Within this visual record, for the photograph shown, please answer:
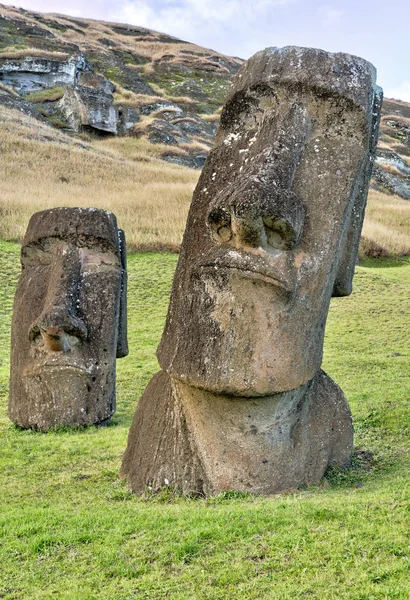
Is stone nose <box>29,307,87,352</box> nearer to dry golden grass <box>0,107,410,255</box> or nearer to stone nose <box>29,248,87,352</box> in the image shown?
stone nose <box>29,248,87,352</box>

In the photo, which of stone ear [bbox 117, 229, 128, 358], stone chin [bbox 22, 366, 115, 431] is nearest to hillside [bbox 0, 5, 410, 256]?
stone ear [bbox 117, 229, 128, 358]

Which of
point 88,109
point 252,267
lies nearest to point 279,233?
point 252,267

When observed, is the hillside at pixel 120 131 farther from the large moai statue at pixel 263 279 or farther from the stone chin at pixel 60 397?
the large moai statue at pixel 263 279

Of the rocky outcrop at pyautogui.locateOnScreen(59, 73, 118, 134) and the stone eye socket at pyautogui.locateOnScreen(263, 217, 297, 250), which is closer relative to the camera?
the stone eye socket at pyautogui.locateOnScreen(263, 217, 297, 250)

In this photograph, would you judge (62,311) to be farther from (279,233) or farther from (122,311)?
(279,233)

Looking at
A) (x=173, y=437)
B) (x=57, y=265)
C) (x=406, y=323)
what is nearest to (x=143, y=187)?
(x=406, y=323)

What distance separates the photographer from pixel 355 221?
16.6ft

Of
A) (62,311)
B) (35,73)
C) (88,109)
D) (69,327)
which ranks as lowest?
(69,327)

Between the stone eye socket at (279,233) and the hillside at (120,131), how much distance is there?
Result: 13.6 m

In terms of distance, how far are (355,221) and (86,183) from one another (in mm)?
20644

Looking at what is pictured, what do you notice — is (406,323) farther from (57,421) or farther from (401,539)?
(401,539)

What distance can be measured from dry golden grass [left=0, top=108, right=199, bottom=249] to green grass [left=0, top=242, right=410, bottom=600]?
12.5 metres

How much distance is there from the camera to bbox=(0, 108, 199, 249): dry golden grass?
62.5 ft

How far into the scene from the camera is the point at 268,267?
4438 millimetres
